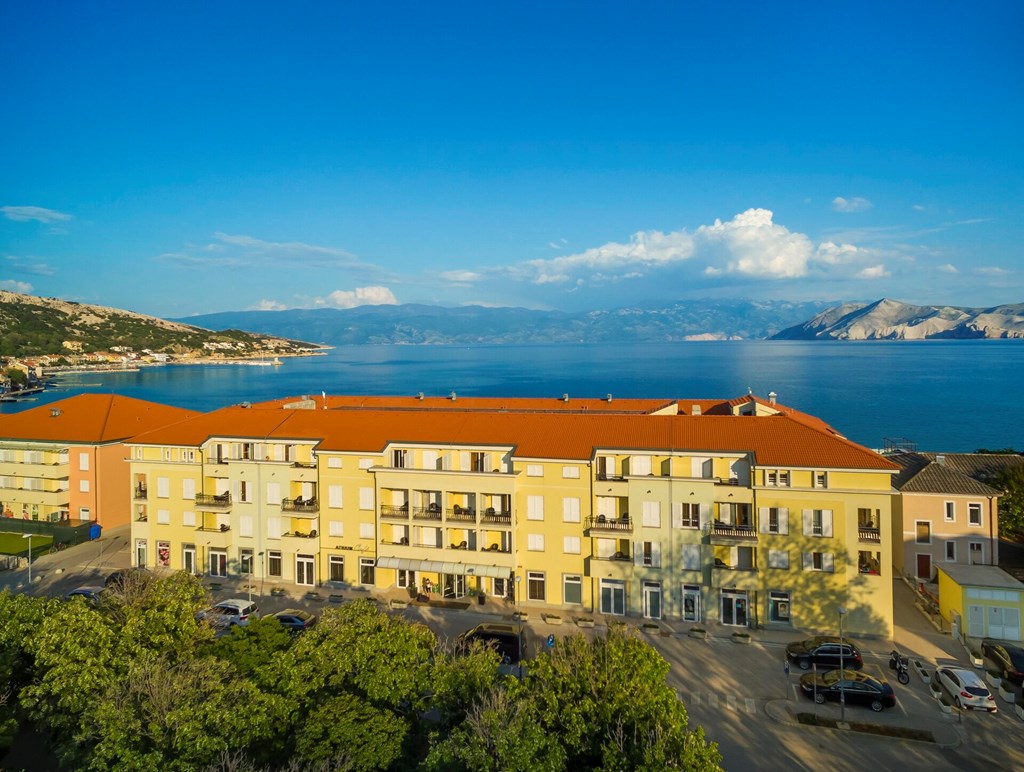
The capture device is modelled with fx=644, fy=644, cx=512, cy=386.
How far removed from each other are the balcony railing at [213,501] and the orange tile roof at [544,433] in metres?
3.28

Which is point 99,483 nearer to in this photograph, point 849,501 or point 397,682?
point 397,682

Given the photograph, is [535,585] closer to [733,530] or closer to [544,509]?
[544,509]

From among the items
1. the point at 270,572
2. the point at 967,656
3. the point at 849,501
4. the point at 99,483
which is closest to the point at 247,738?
the point at 270,572

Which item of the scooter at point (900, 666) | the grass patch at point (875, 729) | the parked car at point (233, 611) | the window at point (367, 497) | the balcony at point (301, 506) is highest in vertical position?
the window at point (367, 497)

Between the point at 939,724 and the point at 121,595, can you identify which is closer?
the point at 939,724

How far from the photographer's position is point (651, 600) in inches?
1211

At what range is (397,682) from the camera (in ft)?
60.2

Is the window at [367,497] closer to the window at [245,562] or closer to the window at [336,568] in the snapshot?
the window at [336,568]

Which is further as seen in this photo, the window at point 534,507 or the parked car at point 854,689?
the window at point 534,507

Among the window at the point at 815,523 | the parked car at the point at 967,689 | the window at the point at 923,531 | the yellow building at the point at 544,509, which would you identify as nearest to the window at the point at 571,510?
the yellow building at the point at 544,509

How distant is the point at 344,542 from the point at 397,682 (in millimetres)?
17411

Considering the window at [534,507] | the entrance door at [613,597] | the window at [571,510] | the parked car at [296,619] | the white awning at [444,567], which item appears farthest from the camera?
the window at [534,507]

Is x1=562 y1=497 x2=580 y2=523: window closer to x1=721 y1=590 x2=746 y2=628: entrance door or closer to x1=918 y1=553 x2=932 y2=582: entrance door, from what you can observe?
x1=721 y1=590 x2=746 y2=628: entrance door

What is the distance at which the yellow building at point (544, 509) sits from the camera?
29.0 metres
